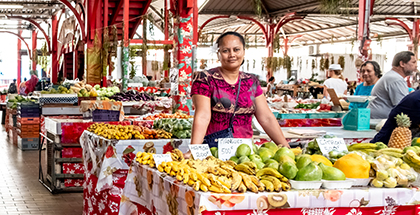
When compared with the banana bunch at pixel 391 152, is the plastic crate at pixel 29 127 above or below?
below

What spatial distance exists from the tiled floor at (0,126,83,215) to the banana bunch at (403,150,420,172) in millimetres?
3541

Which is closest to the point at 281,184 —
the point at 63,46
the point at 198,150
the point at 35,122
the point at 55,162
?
the point at 198,150

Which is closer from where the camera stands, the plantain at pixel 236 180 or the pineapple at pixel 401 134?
the plantain at pixel 236 180

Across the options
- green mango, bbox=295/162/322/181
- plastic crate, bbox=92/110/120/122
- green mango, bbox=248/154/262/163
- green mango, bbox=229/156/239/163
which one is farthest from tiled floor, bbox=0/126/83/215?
green mango, bbox=295/162/322/181

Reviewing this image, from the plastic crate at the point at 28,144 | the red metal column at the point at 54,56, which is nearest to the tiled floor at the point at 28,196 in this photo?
the plastic crate at the point at 28,144

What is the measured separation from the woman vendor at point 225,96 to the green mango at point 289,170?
0.88 meters

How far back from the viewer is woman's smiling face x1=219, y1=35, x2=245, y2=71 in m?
2.91

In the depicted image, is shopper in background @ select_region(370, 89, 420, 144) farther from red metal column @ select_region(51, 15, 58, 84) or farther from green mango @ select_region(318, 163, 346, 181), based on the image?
red metal column @ select_region(51, 15, 58, 84)

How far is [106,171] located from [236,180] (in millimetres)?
2132

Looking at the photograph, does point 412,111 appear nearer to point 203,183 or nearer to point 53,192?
point 203,183

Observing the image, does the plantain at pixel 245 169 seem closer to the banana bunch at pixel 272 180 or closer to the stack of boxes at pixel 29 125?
the banana bunch at pixel 272 180

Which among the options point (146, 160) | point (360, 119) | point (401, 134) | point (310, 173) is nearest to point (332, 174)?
point (310, 173)

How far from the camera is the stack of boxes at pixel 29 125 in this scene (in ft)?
31.1

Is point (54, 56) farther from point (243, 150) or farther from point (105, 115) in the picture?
point (243, 150)
